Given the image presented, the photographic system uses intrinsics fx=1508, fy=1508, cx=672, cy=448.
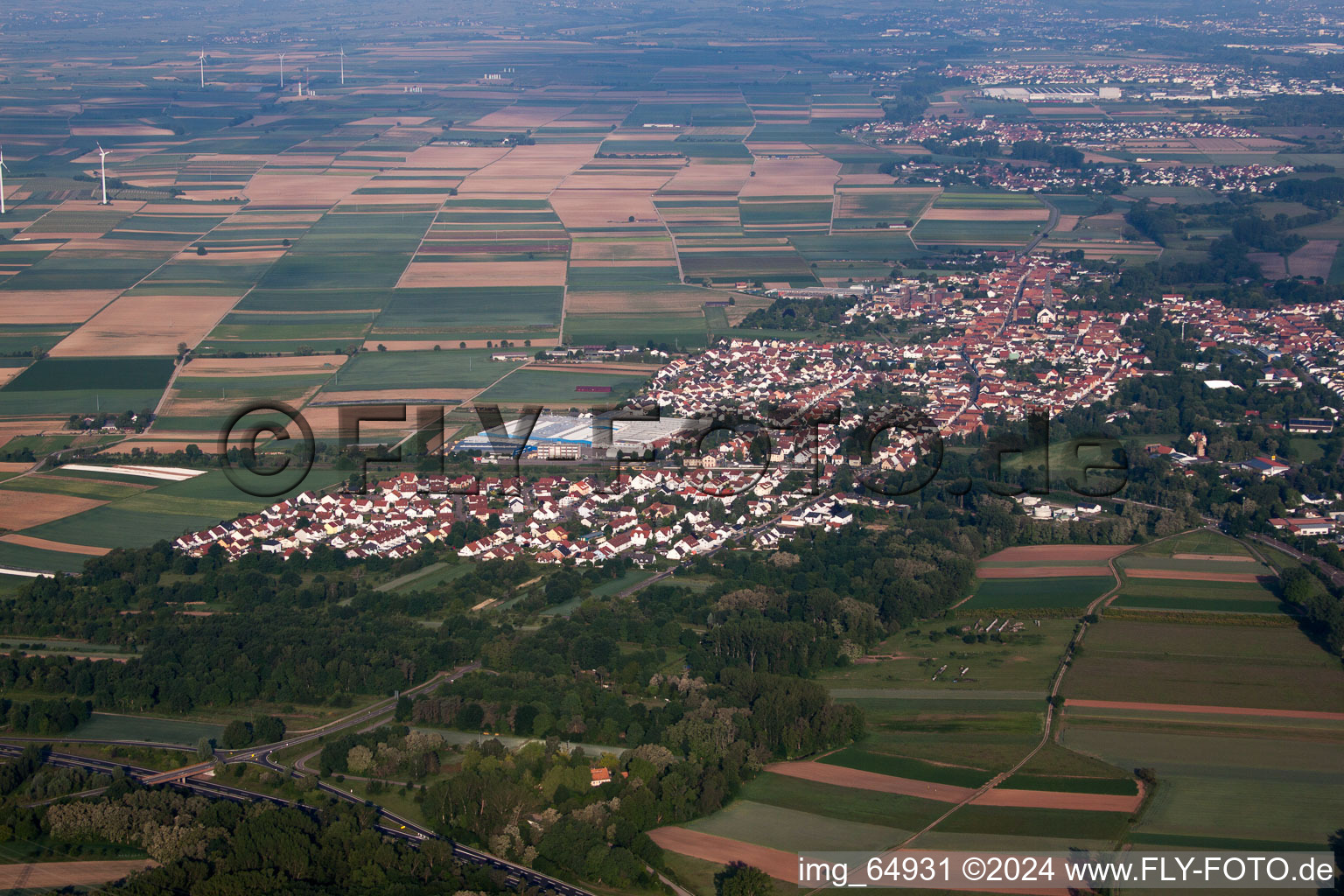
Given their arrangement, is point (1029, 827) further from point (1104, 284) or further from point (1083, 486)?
point (1104, 284)

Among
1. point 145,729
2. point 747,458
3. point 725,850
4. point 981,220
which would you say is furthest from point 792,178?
point 725,850

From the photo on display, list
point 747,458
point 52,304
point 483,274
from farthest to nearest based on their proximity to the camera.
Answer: point 483,274 → point 52,304 → point 747,458

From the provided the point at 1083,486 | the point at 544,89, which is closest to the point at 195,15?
the point at 544,89

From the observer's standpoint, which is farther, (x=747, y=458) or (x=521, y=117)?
(x=521, y=117)

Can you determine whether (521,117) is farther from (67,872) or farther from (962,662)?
(67,872)

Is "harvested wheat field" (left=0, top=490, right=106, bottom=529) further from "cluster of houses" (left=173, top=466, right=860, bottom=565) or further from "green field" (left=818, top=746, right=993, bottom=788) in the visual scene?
"green field" (left=818, top=746, right=993, bottom=788)

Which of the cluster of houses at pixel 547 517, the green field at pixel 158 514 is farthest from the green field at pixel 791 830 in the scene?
the green field at pixel 158 514
